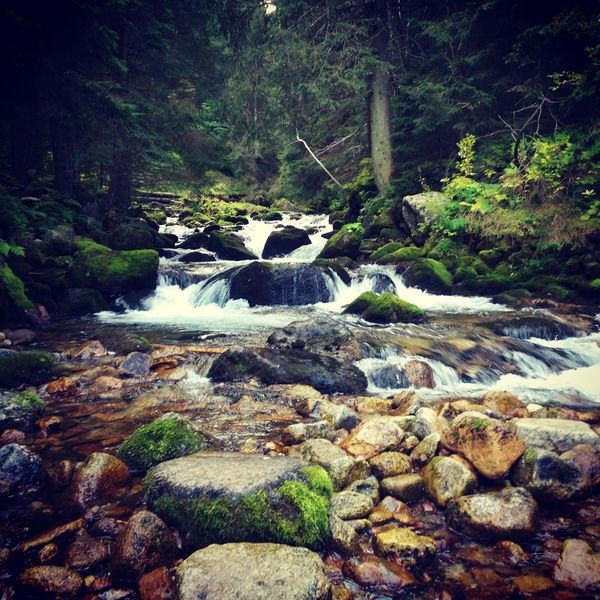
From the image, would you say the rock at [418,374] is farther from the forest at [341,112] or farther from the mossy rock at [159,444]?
the forest at [341,112]

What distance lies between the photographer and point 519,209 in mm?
12914

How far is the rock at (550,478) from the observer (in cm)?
329

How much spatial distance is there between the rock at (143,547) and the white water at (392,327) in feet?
13.1

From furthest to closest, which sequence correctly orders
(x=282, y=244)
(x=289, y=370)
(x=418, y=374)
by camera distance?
(x=282, y=244)
(x=418, y=374)
(x=289, y=370)

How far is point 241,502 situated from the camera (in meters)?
2.74

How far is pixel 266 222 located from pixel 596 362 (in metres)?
23.4

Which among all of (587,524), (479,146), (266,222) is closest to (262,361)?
(587,524)

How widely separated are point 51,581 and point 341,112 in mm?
21467

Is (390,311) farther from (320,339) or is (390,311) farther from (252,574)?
(252,574)

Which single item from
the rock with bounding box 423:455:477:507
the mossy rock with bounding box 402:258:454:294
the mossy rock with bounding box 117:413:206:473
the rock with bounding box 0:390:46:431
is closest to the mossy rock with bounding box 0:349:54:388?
the rock with bounding box 0:390:46:431

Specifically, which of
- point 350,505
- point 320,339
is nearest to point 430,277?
point 320,339

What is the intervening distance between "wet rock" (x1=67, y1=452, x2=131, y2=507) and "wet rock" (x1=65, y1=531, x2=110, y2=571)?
0.49m

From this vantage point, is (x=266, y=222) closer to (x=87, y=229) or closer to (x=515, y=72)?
(x=87, y=229)

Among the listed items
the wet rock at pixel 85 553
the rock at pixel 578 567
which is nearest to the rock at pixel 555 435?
the rock at pixel 578 567
